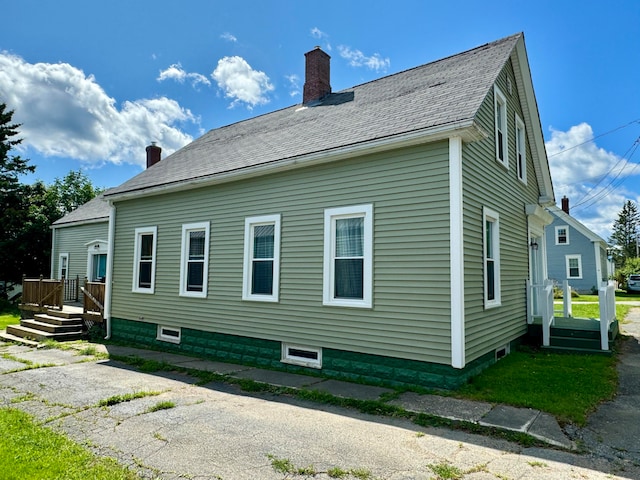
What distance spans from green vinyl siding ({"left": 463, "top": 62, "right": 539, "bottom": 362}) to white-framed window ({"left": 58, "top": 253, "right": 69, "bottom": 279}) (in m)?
20.3

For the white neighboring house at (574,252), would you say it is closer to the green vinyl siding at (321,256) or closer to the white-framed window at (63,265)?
the green vinyl siding at (321,256)

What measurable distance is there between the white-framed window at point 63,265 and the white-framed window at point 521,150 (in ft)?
67.8

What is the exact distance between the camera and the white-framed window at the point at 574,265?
29.0m

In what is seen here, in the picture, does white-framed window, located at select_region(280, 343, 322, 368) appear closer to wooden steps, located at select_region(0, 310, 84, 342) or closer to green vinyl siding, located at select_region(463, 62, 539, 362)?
→ green vinyl siding, located at select_region(463, 62, 539, 362)

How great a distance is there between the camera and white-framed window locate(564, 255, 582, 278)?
29016 millimetres

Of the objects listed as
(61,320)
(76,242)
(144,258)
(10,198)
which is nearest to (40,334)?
(61,320)

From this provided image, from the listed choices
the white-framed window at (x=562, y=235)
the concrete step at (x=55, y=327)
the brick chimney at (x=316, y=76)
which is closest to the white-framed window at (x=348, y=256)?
the brick chimney at (x=316, y=76)

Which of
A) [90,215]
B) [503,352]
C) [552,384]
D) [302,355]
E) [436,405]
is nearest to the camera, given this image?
[436,405]

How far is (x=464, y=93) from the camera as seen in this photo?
284 inches

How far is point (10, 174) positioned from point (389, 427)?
32.6 m

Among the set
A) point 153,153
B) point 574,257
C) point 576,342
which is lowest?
point 576,342

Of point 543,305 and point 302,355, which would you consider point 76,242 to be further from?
point 543,305

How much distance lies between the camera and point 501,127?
895 centimetres

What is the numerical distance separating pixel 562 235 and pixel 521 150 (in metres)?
22.8
